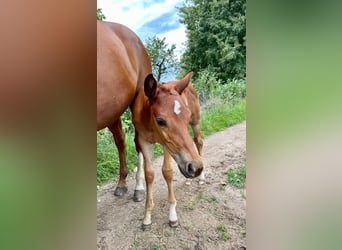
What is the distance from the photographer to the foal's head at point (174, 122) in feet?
3.33

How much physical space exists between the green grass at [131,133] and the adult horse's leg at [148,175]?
0.09 feet

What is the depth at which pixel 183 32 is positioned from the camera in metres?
1.08

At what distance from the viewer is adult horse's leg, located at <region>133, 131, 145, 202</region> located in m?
1.09

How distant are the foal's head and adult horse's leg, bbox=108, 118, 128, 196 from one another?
12 cm

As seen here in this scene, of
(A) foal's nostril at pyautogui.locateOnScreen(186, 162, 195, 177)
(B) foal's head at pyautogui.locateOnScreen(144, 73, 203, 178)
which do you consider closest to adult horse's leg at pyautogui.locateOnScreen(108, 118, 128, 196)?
(B) foal's head at pyautogui.locateOnScreen(144, 73, 203, 178)

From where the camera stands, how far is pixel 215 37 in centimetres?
106

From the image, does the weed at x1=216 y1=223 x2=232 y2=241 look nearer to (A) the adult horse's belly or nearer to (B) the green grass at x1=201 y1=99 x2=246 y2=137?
(B) the green grass at x1=201 y1=99 x2=246 y2=137

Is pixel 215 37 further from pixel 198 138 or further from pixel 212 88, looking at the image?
pixel 198 138

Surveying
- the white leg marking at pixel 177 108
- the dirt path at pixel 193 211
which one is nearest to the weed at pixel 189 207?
the dirt path at pixel 193 211

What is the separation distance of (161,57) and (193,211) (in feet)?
1.83

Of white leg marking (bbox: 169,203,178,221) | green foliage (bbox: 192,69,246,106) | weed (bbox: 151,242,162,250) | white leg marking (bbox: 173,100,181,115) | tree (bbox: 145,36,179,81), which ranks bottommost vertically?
weed (bbox: 151,242,162,250)

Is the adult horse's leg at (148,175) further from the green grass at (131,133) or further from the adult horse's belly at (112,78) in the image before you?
the adult horse's belly at (112,78)
